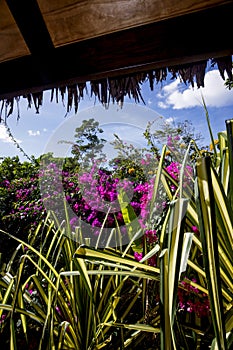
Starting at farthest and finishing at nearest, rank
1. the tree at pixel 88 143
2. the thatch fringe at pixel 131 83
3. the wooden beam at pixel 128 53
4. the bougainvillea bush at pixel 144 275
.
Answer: the tree at pixel 88 143, the thatch fringe at pixel 131 83, the wooden beam at pixel 128 53, the bougainvillea bush at pixel 144 275

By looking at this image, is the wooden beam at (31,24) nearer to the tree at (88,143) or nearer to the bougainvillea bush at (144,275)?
the bougainvillea bush at (144,275)

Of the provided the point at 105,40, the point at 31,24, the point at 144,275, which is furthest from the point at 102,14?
the point at 144,275

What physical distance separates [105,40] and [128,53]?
0.28ft

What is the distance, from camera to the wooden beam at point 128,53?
0.79 metres

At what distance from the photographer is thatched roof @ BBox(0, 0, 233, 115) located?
80cm

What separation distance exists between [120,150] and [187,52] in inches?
76.2

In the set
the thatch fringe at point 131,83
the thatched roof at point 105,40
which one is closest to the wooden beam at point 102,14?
the thatched roof at point 105,40

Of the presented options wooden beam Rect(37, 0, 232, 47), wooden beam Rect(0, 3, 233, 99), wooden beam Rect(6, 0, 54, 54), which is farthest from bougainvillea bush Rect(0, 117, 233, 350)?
wooden beam Rect(6, 0, 54, 54)

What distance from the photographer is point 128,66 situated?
915mm

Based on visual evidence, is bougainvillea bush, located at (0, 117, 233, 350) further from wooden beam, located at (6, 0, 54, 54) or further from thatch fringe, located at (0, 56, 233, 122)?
wooden beam, located at (6, 0, 54, 54)

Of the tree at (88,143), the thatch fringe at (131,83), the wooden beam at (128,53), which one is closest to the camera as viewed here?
the wooden beam at (128,53)

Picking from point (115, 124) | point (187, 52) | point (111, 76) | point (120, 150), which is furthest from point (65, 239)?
point (120, 150)

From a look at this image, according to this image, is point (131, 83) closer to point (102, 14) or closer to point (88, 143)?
point (102, 14)

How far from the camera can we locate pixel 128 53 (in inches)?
35.1
